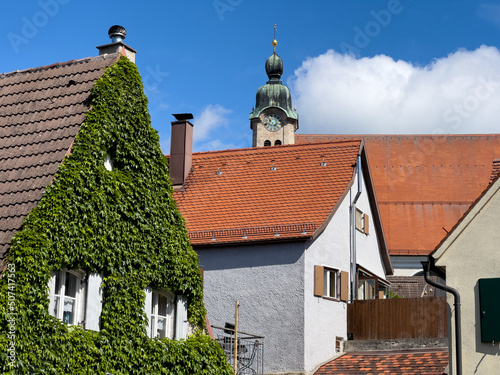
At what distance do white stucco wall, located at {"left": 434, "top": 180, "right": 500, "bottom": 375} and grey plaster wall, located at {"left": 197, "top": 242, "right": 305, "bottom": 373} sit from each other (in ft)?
23.4

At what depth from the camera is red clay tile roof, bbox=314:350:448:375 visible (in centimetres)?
2338

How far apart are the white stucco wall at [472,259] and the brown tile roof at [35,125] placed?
786 cm

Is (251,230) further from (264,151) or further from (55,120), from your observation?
(55,120)

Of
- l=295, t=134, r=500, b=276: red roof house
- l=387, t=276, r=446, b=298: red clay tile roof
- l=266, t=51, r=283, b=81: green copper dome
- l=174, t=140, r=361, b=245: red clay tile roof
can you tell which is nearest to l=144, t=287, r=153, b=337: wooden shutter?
l=174, t=140, r=361, b=245: red clay tile roof

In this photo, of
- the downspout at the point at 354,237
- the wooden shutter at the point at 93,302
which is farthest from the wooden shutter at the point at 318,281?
the wooden shutter at the point at 93,302

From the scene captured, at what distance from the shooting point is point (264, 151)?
29.2 metres

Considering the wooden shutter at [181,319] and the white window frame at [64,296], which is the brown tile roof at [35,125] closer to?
the white window frame at [64,296]

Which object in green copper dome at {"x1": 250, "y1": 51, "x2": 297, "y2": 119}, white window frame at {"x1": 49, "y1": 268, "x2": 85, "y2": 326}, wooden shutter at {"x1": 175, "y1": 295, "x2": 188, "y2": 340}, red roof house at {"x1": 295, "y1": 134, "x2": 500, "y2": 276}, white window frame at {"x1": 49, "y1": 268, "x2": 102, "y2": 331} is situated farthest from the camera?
green copper dome at {"x1": 250, "y1": 51, "x2": 297, "y2": 119}

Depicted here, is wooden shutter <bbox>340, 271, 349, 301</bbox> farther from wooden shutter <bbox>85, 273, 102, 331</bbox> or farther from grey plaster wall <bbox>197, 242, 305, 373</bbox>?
wooden shutter <bbox>85, 273, 102, 331</bbox>

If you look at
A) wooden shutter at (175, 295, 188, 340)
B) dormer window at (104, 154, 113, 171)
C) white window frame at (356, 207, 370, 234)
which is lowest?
wooden shutter at (175, 295, 188, 340)

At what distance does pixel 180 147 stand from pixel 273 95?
109 ft

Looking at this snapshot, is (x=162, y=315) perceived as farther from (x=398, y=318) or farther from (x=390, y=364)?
(x=398, y=318)

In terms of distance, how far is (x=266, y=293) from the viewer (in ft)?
81.0

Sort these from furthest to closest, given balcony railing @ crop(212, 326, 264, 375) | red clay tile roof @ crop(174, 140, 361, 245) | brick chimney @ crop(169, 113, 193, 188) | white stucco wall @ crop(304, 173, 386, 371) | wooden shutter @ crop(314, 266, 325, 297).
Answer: brick chimney @ crop(169, 113, 193, 188) < red clay tile roof @ crop(174, 140, 361, 245) < wooden shutter @ crop(314, 266, 325, 297) < white stucco wall @ crop(304, 173, 386, 371) < balcony railing @ crop(212, 326, 264, 375)
